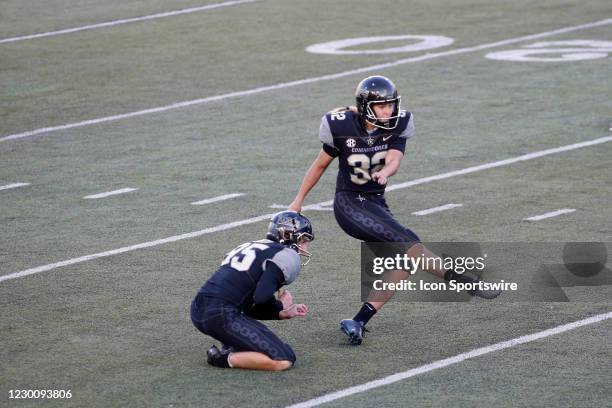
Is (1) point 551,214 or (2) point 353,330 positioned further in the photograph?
(1) point 551,214

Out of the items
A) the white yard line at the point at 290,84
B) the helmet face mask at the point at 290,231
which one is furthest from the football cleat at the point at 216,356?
the white yard line at the point at 290,84

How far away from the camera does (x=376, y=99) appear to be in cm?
879

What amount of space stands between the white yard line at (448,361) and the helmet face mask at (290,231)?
1045mm

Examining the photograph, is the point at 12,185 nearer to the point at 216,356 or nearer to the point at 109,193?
the point at 109,193

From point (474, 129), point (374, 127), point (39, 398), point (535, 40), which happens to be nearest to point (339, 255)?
point (374, 127)

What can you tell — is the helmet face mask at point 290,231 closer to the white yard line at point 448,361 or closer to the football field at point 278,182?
the football field at point 278,182

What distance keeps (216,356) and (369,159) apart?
6.05ft

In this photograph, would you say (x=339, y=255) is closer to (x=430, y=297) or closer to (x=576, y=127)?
(x=430, y=297)

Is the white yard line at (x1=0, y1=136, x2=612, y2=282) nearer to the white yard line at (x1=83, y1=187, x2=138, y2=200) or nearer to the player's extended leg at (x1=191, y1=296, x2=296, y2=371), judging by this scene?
the white yard line at (x1=83, y1=187, x2=138, y2=200)

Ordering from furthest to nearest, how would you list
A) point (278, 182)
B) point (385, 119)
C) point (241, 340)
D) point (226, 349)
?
point (278, 182) < point (385, 119) < point (226, 349) < point (241, 340)

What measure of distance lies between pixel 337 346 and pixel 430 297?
136 cm

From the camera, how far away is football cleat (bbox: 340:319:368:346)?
27.9 ft

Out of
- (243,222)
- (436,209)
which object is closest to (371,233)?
(243,222)

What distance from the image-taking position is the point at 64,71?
62.6 ft
